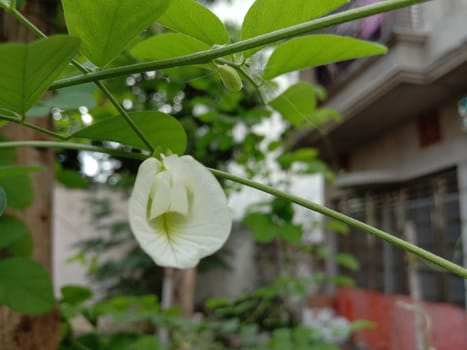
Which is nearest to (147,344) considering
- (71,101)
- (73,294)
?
(73,294)

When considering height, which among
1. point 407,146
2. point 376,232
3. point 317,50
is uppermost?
point 407,146

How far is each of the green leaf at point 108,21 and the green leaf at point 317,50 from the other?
93 mm

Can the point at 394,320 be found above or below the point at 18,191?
below

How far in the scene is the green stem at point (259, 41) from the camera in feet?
0.55

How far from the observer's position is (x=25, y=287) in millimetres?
413

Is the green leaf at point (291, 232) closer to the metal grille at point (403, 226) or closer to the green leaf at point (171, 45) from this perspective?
the green leaf at point (171, 45)

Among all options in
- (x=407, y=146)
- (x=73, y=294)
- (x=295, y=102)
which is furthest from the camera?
(x=407, y=146)

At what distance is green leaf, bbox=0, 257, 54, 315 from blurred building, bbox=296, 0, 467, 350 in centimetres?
166

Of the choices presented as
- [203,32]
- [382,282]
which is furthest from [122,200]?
[203,32]

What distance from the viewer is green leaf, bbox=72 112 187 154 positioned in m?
0.25

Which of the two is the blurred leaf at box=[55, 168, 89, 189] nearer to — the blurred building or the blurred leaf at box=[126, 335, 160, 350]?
the blurred leaf at box=[126, 335, 160, 350]

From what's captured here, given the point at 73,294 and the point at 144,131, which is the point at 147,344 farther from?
the point at 144,131

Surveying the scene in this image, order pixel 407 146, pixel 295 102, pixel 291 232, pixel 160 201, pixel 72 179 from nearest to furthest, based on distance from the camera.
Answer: pixel 160 201, pixel 295 102, pixel 72 179, pixel 291 232, pixel 407 146

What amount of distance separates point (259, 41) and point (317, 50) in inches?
3.6
